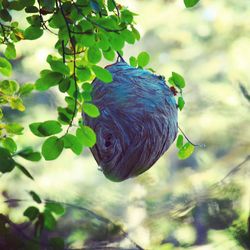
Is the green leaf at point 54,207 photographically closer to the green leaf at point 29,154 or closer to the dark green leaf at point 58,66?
the green leaf at point 29,154

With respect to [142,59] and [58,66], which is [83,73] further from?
[142,59]

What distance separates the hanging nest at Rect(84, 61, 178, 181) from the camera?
57 centimetres

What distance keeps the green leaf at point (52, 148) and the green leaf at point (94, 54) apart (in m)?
0.13

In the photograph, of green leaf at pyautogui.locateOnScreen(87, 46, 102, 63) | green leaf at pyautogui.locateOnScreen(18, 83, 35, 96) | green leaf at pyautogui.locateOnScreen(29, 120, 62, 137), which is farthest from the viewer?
green leaf at pyautogui.locateOnScreen(18, 83, 35, 96)

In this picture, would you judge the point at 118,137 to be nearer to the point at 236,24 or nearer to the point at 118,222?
the point at 118,222

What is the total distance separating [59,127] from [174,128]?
0.73 feet

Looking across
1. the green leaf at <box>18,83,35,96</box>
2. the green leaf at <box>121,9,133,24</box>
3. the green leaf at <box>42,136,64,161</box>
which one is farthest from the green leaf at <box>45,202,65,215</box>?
the green leaf at <box>18,83,35,96</box>

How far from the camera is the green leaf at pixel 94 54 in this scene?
0.52 metres

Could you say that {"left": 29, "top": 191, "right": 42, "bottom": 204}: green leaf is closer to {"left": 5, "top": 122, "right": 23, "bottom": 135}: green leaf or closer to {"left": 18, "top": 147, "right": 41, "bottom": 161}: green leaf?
{"left": 18, "top": 147, "right": 41, "bottom": 161}: green leaf

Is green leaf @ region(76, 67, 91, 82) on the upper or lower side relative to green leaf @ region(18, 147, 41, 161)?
lower

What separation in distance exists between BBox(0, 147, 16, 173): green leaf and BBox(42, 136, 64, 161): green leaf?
137 millimetres

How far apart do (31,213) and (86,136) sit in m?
0.14

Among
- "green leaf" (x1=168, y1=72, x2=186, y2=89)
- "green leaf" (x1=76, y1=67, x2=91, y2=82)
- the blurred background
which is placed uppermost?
"green leaf" (x1=76, y1=67, x2=91, y2=82)

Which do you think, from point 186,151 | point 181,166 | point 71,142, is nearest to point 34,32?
point 71,142
